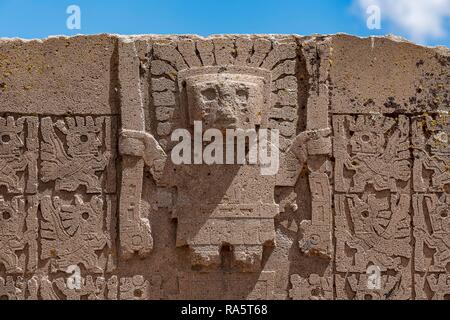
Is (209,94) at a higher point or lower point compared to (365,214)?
higher

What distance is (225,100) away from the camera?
19.5ft

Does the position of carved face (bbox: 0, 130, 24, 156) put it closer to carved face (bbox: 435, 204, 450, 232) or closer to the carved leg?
the carved leg

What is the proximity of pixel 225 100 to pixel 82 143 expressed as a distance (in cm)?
125

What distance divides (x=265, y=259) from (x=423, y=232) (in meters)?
1.35

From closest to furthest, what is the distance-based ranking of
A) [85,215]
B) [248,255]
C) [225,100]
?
[225,100], [248,255], [85,215]

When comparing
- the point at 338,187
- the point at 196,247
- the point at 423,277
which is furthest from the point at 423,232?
the point at 196,247

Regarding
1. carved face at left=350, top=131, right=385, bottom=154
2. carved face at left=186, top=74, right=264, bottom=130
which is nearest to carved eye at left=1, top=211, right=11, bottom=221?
carved face at left=186, top=74, right=264, bottom=130

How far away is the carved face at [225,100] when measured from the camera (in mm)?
5941

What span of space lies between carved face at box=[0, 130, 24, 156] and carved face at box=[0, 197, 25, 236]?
0.38 meters

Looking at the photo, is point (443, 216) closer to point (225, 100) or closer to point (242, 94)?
point (242, 94)

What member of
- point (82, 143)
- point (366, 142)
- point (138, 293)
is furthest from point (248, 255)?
point (82, 143)

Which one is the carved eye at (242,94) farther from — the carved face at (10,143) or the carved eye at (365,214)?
the carved face at (10,143)

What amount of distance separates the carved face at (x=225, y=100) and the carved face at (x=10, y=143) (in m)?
1.44

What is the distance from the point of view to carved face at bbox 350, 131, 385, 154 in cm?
631
